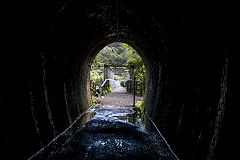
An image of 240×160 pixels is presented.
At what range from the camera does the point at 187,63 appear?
10.3 ft

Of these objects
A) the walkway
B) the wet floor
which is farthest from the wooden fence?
the walkway

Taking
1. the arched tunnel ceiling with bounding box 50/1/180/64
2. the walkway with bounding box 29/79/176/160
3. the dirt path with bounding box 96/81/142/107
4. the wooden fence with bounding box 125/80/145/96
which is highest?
the arched tunnel ceiling with bounding box 50/1/180/64

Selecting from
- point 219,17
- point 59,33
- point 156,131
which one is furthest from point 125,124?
point 219,17

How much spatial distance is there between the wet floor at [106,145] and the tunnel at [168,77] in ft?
0.95

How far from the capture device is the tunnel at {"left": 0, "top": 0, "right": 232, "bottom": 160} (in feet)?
6.95

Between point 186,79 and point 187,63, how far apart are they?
35 cm

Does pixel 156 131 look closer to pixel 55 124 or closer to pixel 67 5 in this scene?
pixel 55 124

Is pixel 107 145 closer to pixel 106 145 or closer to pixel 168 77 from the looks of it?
pixel 106 145

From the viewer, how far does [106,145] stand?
13.6 feet

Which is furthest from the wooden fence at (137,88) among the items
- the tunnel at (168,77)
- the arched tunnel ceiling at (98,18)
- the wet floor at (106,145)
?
the tunnel at (168,77)

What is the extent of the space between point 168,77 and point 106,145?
8.58 ft

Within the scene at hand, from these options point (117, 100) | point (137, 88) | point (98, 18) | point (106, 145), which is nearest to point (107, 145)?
point (106, 145)

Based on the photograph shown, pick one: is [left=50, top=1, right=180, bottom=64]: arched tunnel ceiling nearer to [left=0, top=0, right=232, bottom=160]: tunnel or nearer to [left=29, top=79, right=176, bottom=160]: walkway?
[left=0, top=0, right=232, bottom=160]: tunnel

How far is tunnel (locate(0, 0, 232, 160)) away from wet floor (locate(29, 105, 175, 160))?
0.29 m
